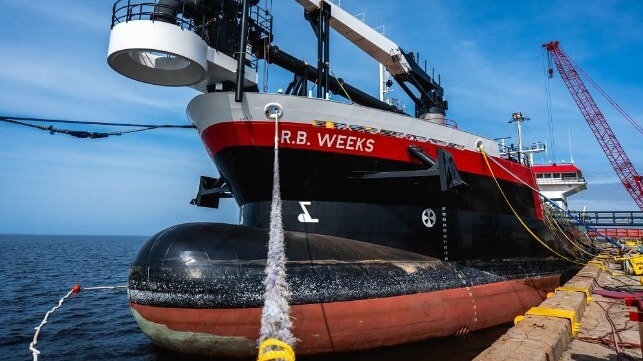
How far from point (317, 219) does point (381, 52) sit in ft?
27.1

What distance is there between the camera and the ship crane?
1197cm

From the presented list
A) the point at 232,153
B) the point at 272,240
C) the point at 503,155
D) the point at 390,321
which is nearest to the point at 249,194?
the point at 232,153

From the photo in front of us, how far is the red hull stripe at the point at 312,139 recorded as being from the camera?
905 cm

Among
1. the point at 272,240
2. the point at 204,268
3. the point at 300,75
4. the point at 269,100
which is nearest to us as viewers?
the point at 204,268

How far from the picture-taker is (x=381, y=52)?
1495 centimetres

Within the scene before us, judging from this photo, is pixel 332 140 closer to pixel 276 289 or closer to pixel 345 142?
pixel 345 142

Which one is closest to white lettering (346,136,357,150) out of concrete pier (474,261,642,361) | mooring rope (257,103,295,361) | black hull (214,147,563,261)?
black hull (214,147,563,261)

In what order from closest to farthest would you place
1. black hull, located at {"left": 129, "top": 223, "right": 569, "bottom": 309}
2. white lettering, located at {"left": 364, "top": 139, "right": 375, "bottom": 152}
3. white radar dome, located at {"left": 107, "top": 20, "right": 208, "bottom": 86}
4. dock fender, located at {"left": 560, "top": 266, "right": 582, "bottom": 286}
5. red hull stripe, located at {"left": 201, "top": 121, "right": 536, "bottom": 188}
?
black hull, located at {"left": 129, "top": 223, "right": 569, "bottom": 309} → white radar dome, located at {"left": 107, "top": 20, "right": 208, "bottom": 86} → red hull stripe, located at {"left": 201, "top": 121, "right": 536, "bottom": 188} → white lettering, located at {"left": 364, "top": 139, "right": 375, "bottom": 152} → dock fender, located at {"left": 560, "top": 266, "right": 582, "bottom": 286}

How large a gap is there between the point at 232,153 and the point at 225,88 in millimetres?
1881

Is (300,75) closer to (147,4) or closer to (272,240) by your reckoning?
(147,4)

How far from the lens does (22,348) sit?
1055cm

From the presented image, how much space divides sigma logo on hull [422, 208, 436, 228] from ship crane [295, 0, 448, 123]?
4732 millimetres

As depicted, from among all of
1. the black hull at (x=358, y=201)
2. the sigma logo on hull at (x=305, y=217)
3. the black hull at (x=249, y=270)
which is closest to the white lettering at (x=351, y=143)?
the black hull at (x=358, y=201)

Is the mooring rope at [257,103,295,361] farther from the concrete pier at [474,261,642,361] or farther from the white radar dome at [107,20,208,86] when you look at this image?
the concrete pier at [474,261,642,361]
